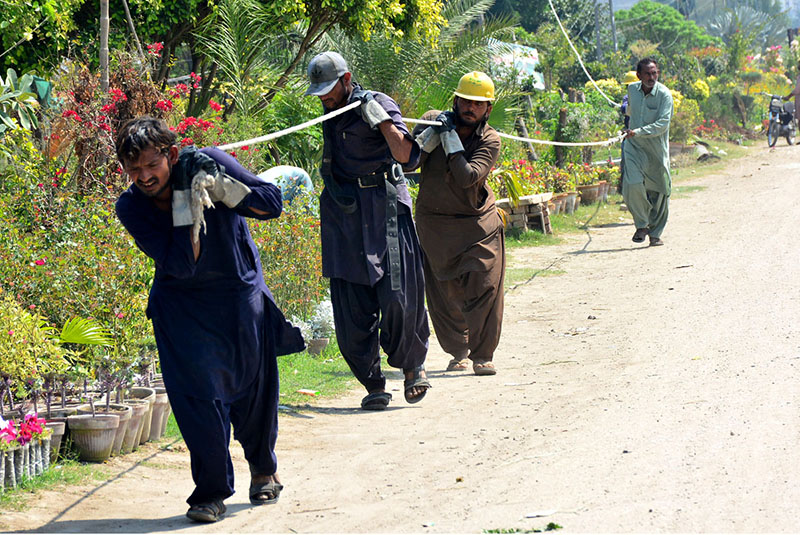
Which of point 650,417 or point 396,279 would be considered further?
point 396,279

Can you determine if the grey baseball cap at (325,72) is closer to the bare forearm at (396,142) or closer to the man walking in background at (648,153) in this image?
the bare forearm at (396,142)

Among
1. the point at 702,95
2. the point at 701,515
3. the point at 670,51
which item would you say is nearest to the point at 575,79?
the point at 702,95

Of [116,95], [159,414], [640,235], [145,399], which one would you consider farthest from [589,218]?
[145,399]

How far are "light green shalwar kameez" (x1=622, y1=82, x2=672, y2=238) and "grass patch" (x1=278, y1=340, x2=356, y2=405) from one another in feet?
18.3

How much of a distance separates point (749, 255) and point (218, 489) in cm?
755

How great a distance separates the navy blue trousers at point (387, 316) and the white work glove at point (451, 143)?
580mm

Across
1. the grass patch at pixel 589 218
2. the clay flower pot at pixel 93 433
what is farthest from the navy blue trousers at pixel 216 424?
the grass patch at pixel 589 218

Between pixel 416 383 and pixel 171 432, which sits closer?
pixel 171 432

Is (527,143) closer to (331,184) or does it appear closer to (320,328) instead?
(320,328)

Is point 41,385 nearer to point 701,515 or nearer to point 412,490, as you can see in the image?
point 412,490

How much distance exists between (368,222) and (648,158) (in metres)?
7.12

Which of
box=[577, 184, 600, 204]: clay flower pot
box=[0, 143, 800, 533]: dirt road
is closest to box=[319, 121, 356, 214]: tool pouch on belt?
box=[0, 143, 800, 533]: dirt road

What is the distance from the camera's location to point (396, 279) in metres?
5.96

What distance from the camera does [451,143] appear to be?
6.43 metres
